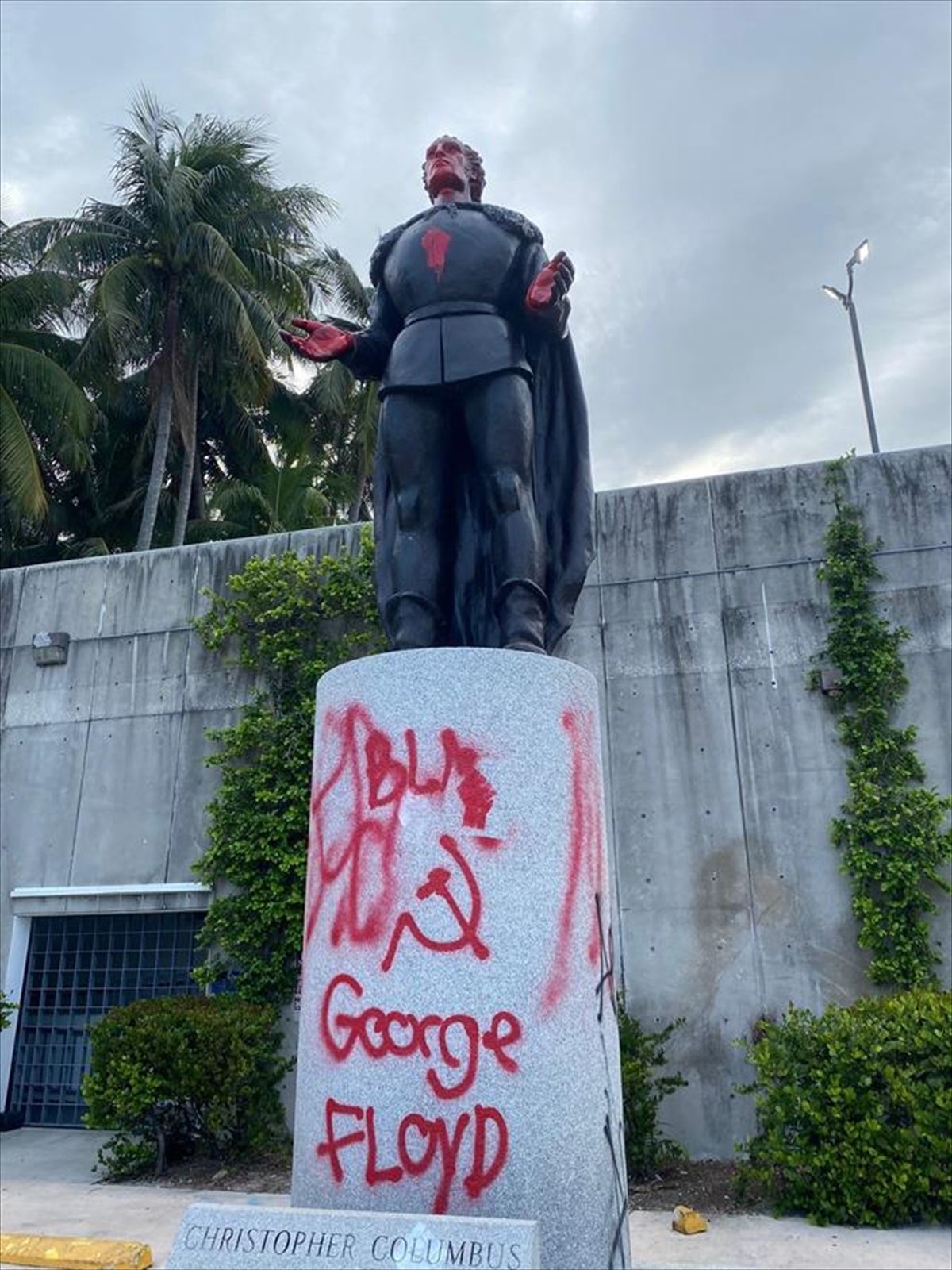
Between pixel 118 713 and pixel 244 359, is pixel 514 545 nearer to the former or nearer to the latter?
pixel 118 713

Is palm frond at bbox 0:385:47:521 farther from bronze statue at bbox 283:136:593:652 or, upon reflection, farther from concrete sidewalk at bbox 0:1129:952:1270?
bronze statue at bbox 283:136:593:652

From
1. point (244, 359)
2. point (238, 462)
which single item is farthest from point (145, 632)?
point (238, 462)

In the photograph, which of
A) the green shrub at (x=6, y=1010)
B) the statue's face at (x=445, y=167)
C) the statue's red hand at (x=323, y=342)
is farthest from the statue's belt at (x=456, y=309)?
the green shrub at (x=6, y=1010)

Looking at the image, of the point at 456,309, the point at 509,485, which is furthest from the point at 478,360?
the point at 509,485

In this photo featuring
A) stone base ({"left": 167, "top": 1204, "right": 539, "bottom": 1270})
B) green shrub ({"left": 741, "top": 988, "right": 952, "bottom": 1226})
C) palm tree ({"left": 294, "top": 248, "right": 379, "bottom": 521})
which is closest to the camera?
stone base ({"left": 167, "top": 1204, "right": 539, "bottom": 1270})

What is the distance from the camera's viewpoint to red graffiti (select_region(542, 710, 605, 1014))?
3.31 metres

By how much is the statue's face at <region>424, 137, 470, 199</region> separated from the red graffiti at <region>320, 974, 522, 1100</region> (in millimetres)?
3605

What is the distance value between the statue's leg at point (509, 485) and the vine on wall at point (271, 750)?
623 centimetres

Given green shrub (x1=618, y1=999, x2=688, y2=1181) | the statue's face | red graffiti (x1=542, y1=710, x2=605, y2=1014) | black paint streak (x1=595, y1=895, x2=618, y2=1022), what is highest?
the statue's face

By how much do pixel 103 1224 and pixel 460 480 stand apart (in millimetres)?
5352

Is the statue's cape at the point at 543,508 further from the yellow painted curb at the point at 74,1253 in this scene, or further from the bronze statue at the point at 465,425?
the yellow painted curb at the point at 74,1253

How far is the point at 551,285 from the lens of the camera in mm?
4242

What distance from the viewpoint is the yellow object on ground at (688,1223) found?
20.2 feet

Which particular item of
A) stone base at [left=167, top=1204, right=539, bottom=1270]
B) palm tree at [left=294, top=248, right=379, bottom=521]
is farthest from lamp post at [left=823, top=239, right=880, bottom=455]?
stone base at [left=167, top=1204, right=539, bottom=1270]
